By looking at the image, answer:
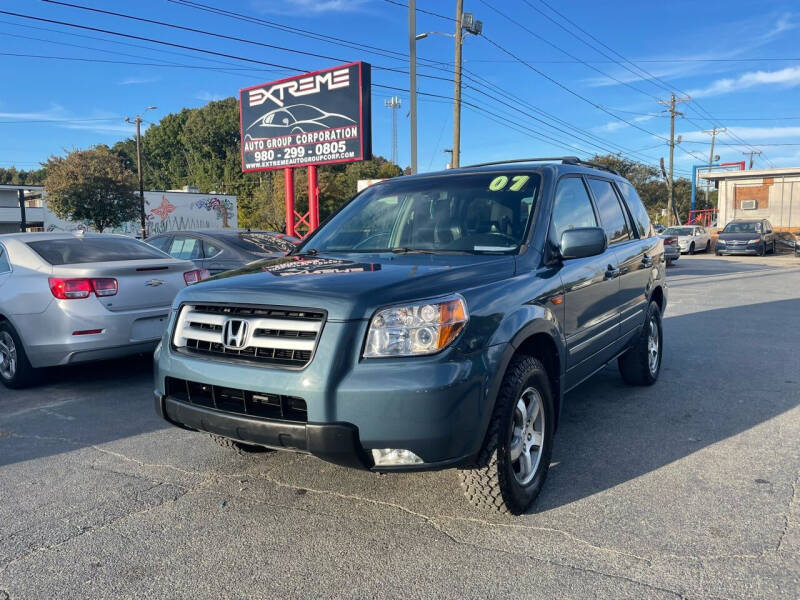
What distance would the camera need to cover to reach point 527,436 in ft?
10.9

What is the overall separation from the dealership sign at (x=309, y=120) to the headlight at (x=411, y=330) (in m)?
15.0

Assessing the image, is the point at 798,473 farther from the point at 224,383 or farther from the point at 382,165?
the point at 382,165

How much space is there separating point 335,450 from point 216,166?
71978 millimetres

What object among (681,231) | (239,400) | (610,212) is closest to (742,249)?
(681,231)

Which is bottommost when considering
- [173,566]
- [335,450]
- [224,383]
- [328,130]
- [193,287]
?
[173,566]

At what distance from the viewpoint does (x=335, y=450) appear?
8.74 ft

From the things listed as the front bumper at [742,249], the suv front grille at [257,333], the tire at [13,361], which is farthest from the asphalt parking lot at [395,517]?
the front bumper at [742,249]

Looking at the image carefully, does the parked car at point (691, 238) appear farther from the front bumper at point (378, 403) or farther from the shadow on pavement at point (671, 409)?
the front bumper at point (378, 403)

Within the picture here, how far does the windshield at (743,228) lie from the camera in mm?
29045

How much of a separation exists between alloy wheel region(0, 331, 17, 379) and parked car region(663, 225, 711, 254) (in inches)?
1171

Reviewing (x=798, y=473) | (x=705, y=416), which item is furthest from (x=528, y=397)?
(x=705, y=416)

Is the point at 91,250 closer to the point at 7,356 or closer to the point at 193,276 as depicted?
the point at 193,276

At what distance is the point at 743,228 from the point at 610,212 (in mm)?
28635

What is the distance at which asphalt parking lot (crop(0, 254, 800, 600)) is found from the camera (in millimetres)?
2623
